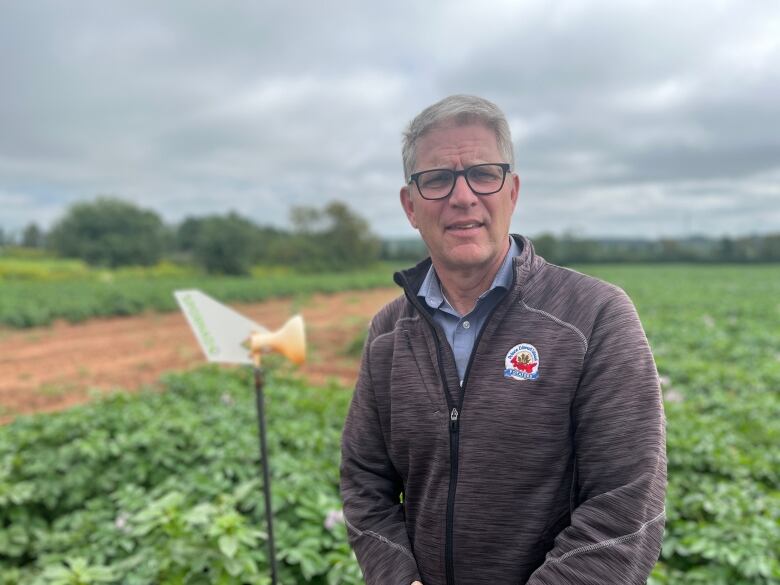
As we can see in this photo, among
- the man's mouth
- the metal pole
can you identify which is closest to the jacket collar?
the man's mouth

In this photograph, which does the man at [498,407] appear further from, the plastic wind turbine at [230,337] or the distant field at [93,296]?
the distant field at [93,296]

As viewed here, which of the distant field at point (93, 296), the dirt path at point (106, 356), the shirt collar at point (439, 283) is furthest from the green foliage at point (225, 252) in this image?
the shirt collar at point (439, 283)

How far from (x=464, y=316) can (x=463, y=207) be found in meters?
0.26

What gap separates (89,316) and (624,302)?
1751cm

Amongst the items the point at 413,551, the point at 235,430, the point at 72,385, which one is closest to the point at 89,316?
the point at 72,385

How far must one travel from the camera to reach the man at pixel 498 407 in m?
1.13

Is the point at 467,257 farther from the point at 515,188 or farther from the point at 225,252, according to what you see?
the point at 225,252

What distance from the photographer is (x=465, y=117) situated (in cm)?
127

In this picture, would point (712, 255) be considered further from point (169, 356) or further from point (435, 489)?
point (435, 489)

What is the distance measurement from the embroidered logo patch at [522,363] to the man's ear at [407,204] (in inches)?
15.8

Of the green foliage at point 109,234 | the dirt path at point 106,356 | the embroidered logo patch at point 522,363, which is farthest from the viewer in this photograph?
the green foliage at point 109,234

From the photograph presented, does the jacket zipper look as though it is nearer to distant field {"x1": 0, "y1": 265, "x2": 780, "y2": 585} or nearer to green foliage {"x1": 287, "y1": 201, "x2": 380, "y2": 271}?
distant field {"x1": 0, "y1": 265, "x2": 780, "y2": 585}

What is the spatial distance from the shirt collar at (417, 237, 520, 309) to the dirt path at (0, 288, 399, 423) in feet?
16.1

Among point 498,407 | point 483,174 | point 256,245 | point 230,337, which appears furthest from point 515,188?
point 256,245
